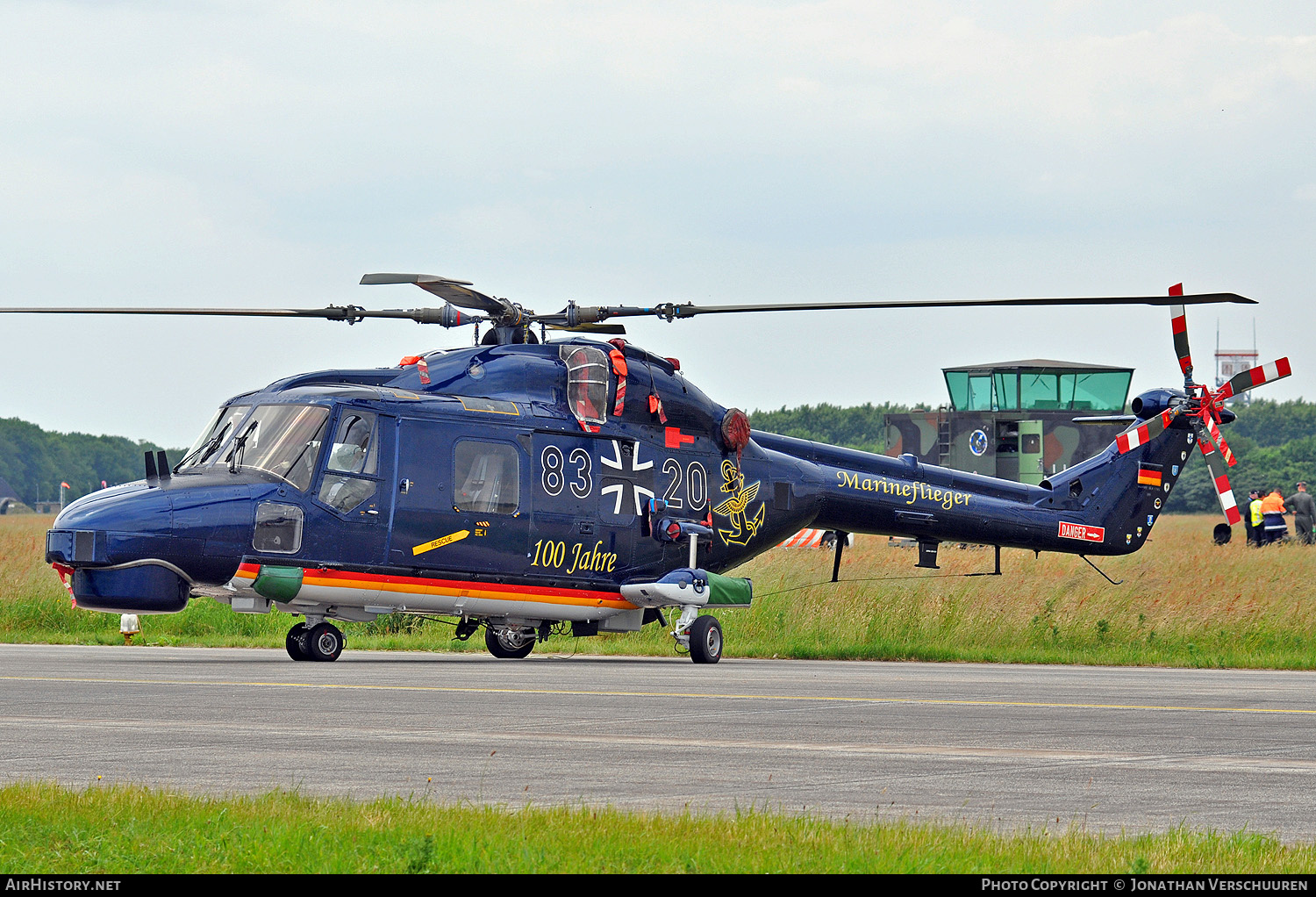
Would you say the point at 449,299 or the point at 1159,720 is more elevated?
the point at 449,299

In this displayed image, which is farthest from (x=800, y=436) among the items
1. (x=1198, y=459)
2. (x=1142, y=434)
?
(x=1142, y=434)

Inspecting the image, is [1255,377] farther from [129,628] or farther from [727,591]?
[129,628]

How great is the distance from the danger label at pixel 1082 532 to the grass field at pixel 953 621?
90 centimetres

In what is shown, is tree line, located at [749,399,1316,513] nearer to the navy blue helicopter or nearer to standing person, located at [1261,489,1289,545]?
standing person, located at [1261,489,1289,545]

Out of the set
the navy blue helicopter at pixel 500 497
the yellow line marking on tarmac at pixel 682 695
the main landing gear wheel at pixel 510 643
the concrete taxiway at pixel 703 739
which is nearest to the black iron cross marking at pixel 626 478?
the navy blue helicopter at pixel 500 497

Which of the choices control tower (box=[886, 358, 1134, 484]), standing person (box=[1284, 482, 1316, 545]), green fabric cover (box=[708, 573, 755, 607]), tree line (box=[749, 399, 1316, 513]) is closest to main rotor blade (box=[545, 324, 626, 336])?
green fabric cover (box=[708, 573, 755, 607])

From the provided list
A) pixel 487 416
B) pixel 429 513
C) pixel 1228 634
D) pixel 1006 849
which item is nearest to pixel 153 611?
pixel 429 513

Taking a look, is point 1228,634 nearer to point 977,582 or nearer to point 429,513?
point 977,582

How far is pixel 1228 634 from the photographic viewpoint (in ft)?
85.0

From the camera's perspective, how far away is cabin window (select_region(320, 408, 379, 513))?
20.0 m

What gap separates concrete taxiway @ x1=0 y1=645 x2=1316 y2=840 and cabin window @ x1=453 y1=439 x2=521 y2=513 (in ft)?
7.65

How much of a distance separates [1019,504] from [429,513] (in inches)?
419

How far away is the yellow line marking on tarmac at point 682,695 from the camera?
50.4 ft

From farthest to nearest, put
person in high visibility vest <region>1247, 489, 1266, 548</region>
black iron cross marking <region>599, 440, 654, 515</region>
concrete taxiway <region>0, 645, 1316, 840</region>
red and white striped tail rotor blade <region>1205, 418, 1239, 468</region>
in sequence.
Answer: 1. person in high visibility vest <region>1247, 489, 1266, 548</region>
2. red and white striped tail rotor blade <region>1205, 418, 1239, 468</region>
3. black iron cross marking <region>599, 440, 654, 515</region>
4. concrete taxiway <region>0, 645, 1316, 840</region>
